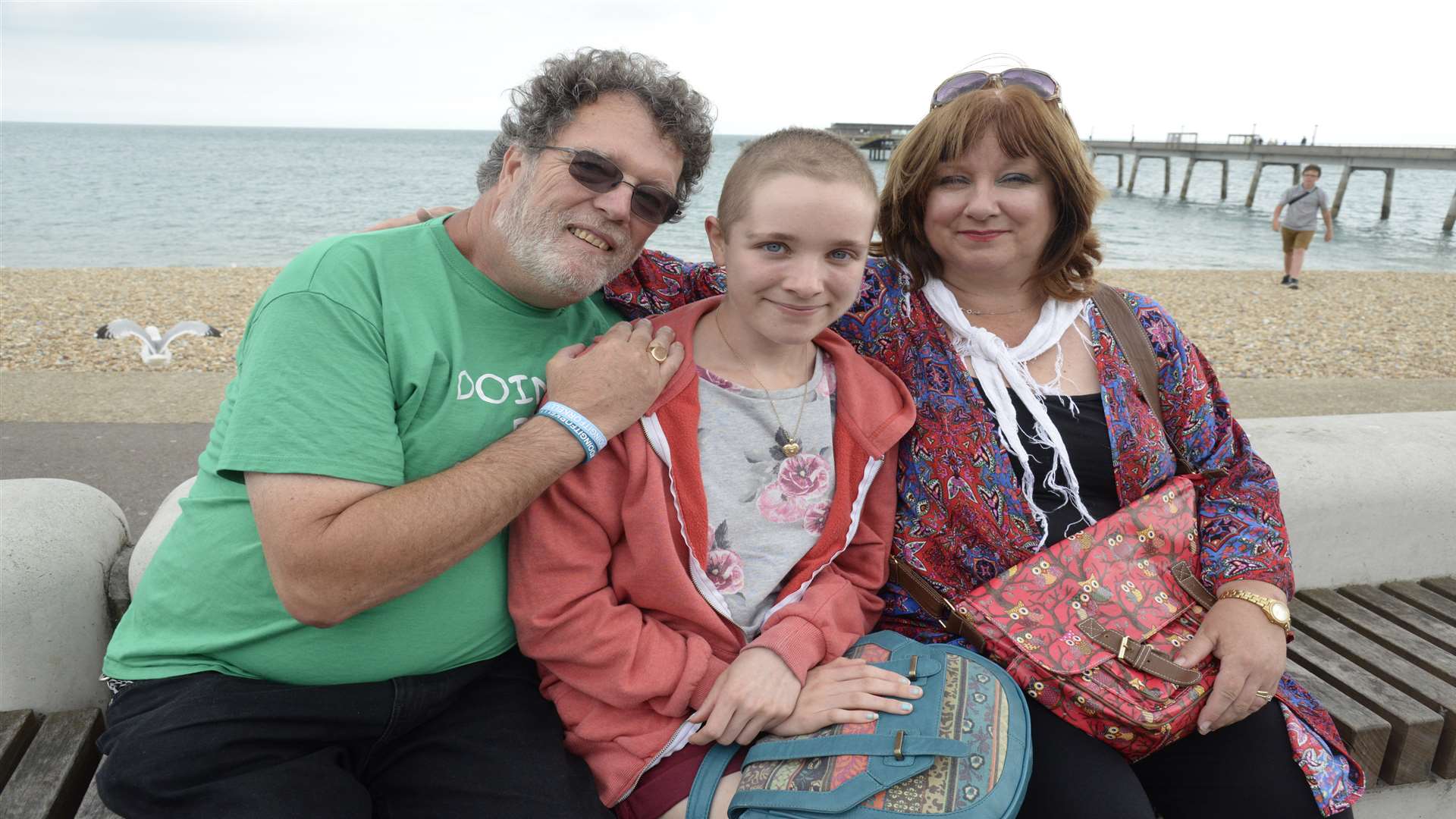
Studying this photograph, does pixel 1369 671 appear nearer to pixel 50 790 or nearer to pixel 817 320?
pixel 817 320

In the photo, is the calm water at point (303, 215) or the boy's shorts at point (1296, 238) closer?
the boy's shorts at point (1296, 238)

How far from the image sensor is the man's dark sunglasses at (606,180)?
2277 mm

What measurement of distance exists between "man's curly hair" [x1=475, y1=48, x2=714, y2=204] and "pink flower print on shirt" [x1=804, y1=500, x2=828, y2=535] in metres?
0.99

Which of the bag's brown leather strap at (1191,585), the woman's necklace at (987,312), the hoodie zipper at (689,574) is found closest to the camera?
the hoodie zipper at (689,574)

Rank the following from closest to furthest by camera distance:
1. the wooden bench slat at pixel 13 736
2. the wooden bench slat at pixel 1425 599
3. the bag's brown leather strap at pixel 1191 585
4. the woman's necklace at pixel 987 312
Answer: the wooden bench slat at pixel 13 736
the bag's brown leather strap at pixel 1191 585
the woman's necklace at pixel 987 312
the wooden bench slat at pixel 1425 599

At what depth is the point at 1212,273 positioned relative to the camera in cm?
1972

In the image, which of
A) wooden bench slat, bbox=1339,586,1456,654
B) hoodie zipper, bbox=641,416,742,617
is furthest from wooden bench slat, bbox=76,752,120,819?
wooden bench slat, bbox=1339,586,1456,654

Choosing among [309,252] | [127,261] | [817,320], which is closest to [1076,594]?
[817,320]

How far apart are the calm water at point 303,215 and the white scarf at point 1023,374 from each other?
34.0 inches

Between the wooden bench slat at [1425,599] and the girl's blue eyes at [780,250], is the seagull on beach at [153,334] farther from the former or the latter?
the wooden bench slat at [1425,599]

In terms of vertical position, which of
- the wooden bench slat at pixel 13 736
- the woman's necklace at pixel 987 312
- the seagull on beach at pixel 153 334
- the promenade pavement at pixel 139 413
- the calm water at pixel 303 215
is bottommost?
the calm water at pixel 303 215

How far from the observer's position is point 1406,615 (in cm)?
310

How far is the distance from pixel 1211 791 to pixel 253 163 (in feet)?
258

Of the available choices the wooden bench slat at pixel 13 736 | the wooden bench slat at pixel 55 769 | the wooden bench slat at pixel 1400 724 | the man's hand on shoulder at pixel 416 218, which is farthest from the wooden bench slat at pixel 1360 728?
the wooden bench slat at pixel 13 736
